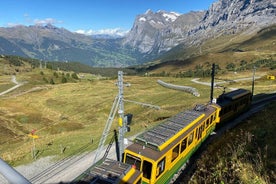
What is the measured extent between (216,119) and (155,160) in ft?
59.1

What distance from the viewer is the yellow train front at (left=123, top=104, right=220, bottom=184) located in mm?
19375

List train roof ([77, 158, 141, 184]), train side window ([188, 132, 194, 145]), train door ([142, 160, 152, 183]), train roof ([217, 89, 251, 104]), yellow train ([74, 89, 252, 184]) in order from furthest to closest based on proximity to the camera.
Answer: train roof ([217, 89, 251, 104]), train side window ([188, 132, 194, 145]), train door ([142, 160, 152, 183]), yellow train ([74, 89, 252, 184]), train roof ([77, 158, 141, 184])

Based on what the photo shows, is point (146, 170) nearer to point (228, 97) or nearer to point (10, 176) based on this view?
point (10, 176)

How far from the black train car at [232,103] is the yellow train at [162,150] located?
693 centimetres

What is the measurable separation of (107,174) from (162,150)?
539cm

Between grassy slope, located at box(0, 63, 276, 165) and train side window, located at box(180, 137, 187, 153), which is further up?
train side window, located at box(180, 137, 187, 153)

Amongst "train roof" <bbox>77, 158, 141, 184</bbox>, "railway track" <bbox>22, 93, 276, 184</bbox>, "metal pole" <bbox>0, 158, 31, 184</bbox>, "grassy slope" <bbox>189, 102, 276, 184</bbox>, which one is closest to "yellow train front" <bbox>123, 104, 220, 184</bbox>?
"train roof" <bbox>77, 158, 141, 184</bbox>

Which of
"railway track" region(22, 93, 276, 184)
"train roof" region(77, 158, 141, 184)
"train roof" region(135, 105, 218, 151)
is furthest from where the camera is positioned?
"railway track" region(22, 93, 276, 184)

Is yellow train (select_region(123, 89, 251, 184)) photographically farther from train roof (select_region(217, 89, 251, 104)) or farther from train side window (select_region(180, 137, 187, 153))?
train roof (select_region(217, 89, 251, 104))

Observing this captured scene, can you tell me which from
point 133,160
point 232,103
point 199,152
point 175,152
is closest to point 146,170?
point 133,160

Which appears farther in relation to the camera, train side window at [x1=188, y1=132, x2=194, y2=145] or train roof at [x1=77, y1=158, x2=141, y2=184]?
train side window at [x1=188, y1=132, x2=194, y2=145]

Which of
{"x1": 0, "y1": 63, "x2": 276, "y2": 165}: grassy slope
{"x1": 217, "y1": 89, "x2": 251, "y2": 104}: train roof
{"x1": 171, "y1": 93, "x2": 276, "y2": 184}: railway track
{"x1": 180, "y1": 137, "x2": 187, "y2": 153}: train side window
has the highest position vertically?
{"x1": 217, "y1": 89, "x2": 251, "y2": 104}: train roof

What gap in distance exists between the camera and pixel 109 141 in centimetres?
3678

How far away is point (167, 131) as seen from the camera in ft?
75.3
